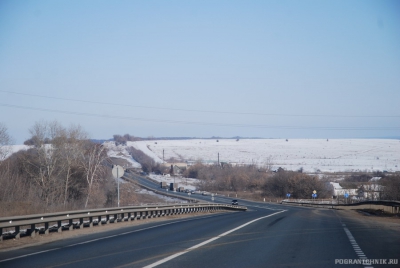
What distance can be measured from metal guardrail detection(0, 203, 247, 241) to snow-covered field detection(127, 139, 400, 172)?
87.5 ft

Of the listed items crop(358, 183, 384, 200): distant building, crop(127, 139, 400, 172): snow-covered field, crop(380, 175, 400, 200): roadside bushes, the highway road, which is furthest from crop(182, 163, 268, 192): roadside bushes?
the highway road

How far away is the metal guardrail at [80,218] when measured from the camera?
16.6 metres

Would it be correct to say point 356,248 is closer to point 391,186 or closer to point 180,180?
point 391,186

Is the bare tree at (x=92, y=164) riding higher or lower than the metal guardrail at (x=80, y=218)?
higher

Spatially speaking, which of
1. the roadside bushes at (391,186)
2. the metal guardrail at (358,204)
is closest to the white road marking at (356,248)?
the metal guardrail at (358,204)

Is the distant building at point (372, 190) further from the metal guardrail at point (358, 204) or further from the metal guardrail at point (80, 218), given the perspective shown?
the metal guardrail at point (80, 218)

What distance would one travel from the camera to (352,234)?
53.4 feet

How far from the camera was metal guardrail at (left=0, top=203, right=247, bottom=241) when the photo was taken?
1656 centimetres

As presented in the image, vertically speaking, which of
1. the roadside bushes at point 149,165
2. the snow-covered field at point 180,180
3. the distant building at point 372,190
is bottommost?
the snow-covered field at point 180,180

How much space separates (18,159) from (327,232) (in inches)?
1795

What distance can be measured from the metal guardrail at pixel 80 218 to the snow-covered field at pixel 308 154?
87.5 ft

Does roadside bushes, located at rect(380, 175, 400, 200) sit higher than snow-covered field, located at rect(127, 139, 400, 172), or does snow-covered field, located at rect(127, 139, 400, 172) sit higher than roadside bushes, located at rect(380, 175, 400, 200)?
snow-covered field, located at rect(127, 139, 400, 172)

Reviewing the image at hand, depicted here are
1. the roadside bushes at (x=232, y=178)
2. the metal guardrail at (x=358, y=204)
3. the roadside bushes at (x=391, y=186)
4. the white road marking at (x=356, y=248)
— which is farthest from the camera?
the roadside bushes at (x=232, y=178)

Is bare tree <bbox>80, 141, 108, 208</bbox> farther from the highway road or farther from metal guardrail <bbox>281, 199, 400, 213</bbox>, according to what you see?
the highway road
